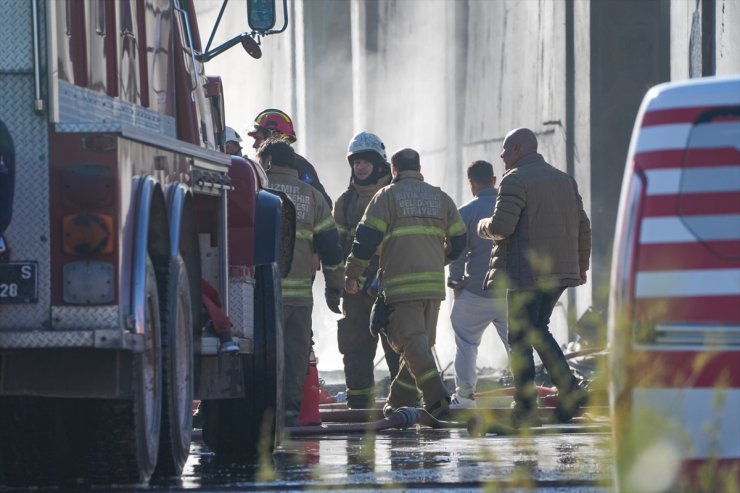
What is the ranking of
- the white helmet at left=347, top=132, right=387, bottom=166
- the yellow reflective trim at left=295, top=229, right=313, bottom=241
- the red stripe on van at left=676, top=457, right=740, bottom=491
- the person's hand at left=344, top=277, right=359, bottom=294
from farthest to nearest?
1. the white helmet at left=347, top=132, right=387, bottom=166
2. the person's hand at left=344, top=277, right=359, bottom=294
3. the yellow reflective trim at left=295, top=229, right=313, bottom=241
4. the red stripe on van at left=676, top=457, right=740, bottom=491

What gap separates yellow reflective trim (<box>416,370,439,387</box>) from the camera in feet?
38.6

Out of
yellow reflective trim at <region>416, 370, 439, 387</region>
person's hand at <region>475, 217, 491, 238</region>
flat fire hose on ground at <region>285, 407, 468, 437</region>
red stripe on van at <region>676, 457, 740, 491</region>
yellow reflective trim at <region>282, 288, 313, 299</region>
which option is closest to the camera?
red stripe on van at <region>676, 457, 740, 491</region>

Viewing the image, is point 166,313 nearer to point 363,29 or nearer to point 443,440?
point 443,440

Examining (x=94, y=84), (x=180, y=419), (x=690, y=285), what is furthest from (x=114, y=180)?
(x=690, y=285)

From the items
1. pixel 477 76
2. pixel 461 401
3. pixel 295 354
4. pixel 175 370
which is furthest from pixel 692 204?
pixel 477 76

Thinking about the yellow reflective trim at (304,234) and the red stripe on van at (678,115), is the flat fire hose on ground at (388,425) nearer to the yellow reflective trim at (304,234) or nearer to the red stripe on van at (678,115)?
the yellow reflective trim at (304,234)

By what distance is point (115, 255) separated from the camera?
6.53 metres

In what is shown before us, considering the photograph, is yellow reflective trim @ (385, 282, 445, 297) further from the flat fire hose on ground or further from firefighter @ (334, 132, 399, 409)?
the flat fire hose on ground

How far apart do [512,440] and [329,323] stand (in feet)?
51.9

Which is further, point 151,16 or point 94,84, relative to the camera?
point 151,16

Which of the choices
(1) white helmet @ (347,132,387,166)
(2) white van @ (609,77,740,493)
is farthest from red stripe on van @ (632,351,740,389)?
(1) white helmet @ (347,132,387,166)

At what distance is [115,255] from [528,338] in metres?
4.66

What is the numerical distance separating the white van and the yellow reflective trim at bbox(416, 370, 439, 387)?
21.7 feet

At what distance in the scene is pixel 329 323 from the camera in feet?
85.0
